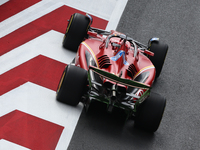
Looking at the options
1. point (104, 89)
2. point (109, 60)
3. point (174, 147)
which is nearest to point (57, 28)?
point (109, 60)

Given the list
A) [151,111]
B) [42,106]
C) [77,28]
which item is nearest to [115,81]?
[151,111]

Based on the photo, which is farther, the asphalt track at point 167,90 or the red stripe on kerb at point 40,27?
the red stripe on kerb at point 40,27

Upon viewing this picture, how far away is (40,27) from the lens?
946 cm

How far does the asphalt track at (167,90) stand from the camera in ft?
22.3

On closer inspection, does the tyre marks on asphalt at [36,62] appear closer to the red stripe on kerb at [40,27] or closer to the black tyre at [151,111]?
the red stripe on kerb at [40,27]

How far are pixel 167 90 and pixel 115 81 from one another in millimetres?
2740

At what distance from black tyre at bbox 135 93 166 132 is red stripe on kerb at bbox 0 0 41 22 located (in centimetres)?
464

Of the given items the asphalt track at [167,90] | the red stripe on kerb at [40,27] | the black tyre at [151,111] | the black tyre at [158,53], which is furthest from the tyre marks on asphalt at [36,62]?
the black tyre at [158,53]

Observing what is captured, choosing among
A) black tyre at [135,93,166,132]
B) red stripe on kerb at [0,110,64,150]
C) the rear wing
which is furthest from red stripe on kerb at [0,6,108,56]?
black tyre at [135,93,166,132]

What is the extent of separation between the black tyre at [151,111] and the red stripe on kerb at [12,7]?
4.64m

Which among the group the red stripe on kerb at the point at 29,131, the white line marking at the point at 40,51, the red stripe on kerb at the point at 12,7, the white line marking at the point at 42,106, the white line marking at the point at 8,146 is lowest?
the white line marking at the point at 8,146

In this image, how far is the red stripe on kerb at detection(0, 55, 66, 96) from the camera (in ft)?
24.6

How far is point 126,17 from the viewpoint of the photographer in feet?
35.1

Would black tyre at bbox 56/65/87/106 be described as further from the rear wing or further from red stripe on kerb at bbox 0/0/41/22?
red stripe on kerb at bbox 0/0/41/22
